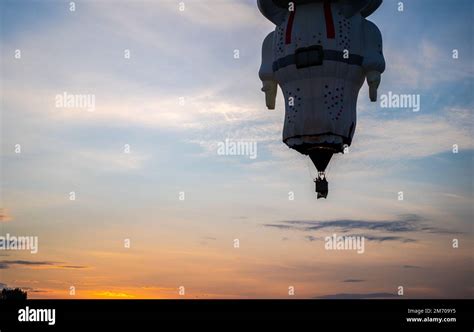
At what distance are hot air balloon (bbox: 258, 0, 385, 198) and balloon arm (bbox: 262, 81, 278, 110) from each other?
1725mm

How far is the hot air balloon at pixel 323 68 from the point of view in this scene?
128 ft

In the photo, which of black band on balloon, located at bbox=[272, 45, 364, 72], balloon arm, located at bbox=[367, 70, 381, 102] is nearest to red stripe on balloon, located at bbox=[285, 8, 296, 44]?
black band on balloon, located at bbox=[272, 45, 364, 72]

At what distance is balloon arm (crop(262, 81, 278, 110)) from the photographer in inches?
1714

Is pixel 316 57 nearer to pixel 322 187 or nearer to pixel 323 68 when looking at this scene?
pixel 323 68

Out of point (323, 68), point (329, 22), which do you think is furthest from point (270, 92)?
point (329, 22)

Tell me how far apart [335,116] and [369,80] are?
3.90 meters

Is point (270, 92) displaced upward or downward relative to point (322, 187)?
upward

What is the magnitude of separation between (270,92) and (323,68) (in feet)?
19.8

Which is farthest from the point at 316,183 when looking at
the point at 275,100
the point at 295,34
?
the point at 295,34

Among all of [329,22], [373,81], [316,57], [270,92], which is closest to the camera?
[316,57]

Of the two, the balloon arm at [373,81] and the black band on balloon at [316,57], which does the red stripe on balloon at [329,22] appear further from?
the balloon arm at [373,81]

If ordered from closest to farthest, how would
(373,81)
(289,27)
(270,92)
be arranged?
(289,27) → (373,81) → (270,92)

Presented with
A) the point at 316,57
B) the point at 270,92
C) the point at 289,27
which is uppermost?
the point at 289,27

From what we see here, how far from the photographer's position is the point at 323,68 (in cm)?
3894
